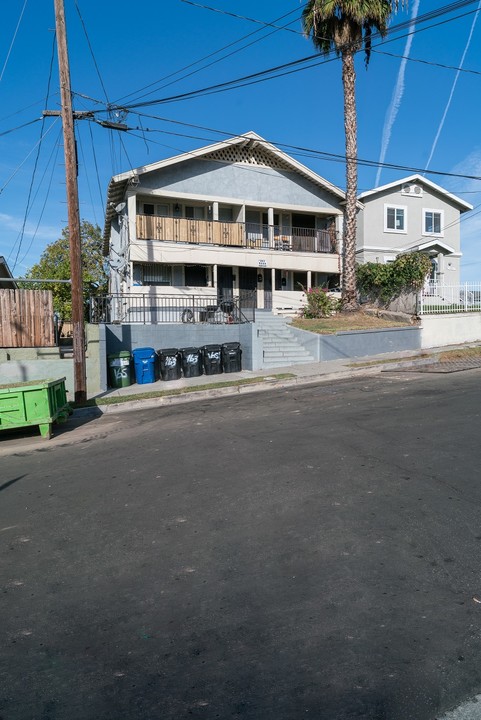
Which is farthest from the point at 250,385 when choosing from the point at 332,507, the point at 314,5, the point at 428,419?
the point at 314,5

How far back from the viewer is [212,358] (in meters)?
16.8

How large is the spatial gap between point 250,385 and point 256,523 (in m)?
9.78

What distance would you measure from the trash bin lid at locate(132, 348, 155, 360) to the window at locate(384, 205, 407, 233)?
18.4 meters

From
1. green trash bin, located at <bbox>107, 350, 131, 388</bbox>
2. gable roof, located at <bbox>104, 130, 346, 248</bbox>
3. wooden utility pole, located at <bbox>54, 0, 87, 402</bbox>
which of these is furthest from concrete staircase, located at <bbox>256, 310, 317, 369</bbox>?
gable roof, located at <bbox>104, 130, 346, 248</bbox>

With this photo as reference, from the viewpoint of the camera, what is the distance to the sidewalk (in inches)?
392

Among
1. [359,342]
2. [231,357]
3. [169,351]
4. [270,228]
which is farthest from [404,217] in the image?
[169,351]

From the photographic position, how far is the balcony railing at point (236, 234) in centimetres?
2180

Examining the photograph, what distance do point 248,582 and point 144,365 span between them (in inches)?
496

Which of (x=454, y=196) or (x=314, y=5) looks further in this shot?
(x=454, y=196)

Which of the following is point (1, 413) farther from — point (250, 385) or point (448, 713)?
point (448, 713)

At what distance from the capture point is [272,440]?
25.9ft

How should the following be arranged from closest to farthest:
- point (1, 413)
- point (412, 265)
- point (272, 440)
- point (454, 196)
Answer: point (272, 440) < point (1, 413) < point (412, 265) < point (454, 196)

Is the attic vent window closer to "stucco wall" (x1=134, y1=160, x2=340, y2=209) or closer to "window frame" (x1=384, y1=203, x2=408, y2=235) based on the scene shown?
"window frame" (x1=384, y1=203, x2=408, y2=235)

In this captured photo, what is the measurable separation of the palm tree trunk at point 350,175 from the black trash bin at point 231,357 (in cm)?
718
